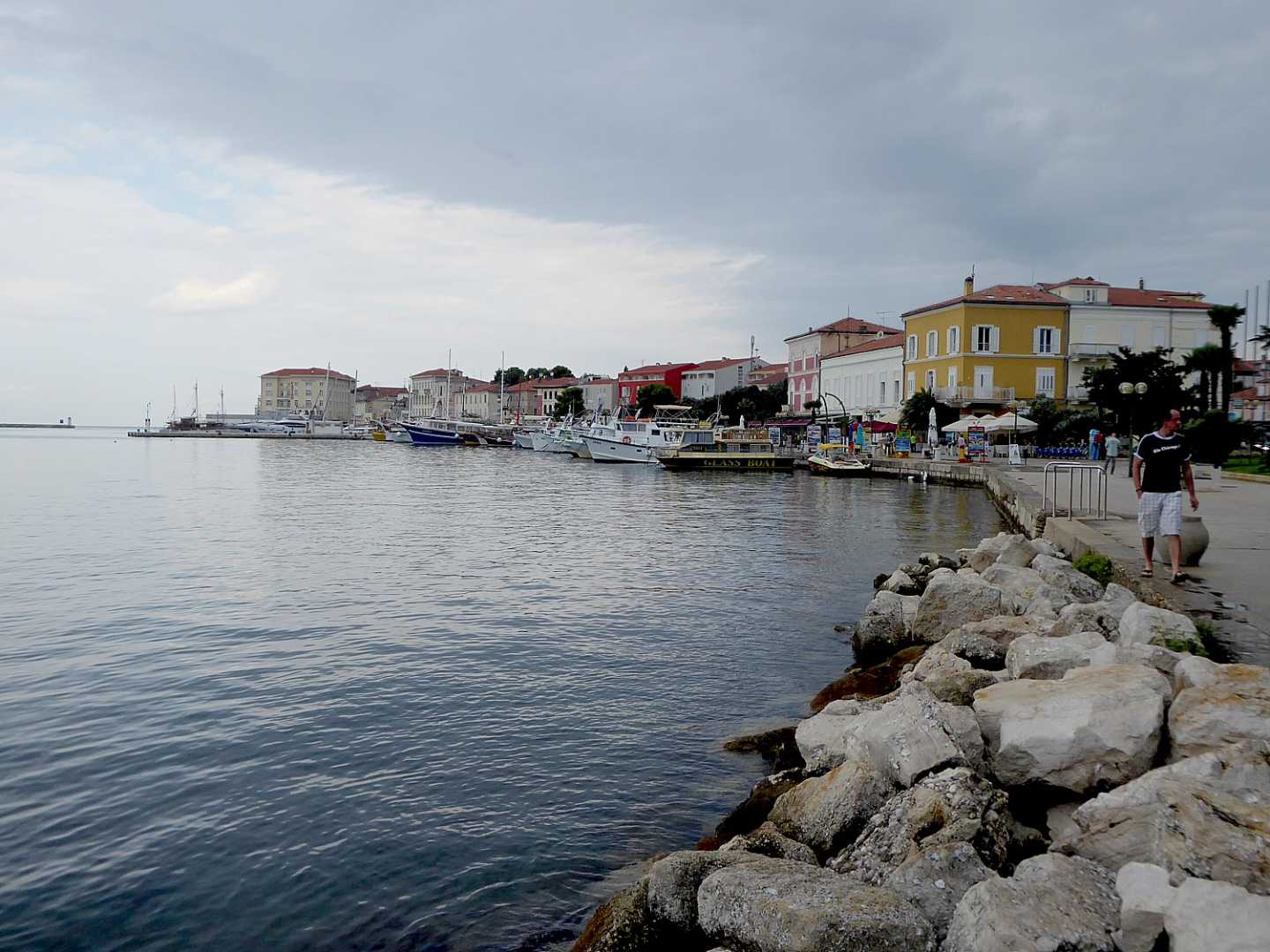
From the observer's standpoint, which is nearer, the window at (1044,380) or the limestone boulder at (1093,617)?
the limestone boulder at (1093,617)

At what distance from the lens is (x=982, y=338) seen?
187 feet

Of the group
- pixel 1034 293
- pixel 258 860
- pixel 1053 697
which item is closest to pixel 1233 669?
pixel 1053 697

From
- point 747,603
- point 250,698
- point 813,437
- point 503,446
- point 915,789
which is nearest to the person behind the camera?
point 915,789

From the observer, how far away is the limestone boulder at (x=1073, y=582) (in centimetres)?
996

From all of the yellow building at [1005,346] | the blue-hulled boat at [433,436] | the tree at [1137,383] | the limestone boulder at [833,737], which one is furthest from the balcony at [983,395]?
the blue-hulled boat at [433,436]

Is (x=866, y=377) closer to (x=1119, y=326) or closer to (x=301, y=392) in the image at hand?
(x=1119, y=326)

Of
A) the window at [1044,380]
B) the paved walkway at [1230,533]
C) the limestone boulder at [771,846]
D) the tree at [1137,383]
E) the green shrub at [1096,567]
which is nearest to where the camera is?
the limestone boulder at [771,846]

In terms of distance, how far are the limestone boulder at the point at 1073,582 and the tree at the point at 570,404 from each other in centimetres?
11270

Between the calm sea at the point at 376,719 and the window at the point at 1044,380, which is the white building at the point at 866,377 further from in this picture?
the calm sea at the point at 376,719

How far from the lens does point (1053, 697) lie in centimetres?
568

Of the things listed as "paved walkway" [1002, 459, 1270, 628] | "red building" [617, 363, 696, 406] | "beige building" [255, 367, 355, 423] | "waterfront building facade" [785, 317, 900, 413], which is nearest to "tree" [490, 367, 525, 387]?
"beige building" [255, 367, 355, 423]

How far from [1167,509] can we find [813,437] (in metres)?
56.7

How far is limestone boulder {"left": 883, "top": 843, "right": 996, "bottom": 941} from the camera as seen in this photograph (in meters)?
4.15

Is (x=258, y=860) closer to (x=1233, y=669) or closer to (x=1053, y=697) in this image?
(x=1053, y=697)
